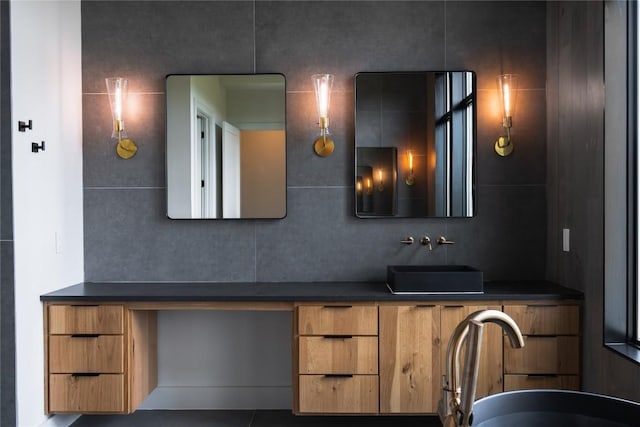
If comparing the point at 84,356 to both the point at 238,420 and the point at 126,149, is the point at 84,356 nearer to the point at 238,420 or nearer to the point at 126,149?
the point at 238,420

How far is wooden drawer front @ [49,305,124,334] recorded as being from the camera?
2.67 m

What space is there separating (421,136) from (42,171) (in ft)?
6.88

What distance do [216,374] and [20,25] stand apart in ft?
7.20

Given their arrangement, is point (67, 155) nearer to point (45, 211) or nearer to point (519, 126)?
point (45, 211)

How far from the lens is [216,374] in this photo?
3234 mm

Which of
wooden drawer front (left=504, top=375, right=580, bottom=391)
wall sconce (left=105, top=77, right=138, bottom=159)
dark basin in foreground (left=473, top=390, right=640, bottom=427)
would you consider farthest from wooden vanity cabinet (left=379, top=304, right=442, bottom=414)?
wall sconce (left=105, top=77, right=138, bottom=159)

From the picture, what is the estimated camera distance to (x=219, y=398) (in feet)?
10.6

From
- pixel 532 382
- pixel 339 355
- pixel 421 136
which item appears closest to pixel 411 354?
pixel 339 355

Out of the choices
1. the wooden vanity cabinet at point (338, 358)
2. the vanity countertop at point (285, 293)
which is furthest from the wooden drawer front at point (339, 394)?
the vanity countertop at point (285, 293)

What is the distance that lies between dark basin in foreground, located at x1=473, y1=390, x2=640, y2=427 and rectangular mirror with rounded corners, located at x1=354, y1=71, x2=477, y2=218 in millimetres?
1832

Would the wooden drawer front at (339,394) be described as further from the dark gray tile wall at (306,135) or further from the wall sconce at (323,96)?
the wall sconce at (323,96)

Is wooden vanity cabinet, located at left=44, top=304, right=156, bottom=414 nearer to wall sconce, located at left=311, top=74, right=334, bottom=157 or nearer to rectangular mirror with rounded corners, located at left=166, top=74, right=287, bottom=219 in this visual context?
rectangular mirror with rounded corners, located at left=166, top=74, right=287, bottom=219

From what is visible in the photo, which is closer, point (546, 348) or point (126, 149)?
point (546, 348)

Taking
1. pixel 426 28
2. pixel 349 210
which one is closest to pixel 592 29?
pixel 426 28
